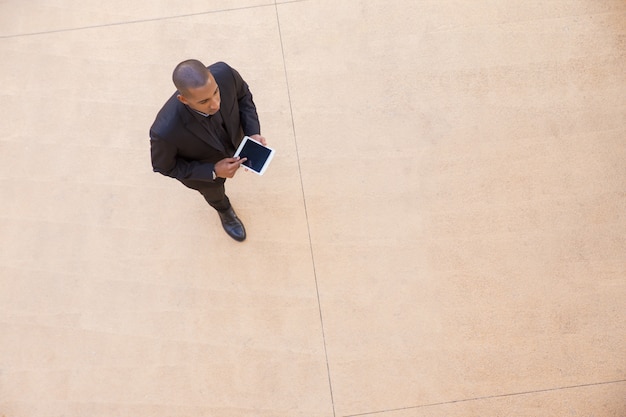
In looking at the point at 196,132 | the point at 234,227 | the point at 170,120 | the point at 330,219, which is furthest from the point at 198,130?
the point at 330,219

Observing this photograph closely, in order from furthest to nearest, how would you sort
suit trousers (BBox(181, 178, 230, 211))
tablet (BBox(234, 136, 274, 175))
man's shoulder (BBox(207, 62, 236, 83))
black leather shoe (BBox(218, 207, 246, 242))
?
black leather shoe (BBox(218, 207, 246, 242)), suit trousers (BBox(181, 178, 230, 211)), tablet (BBox(234, 136, 274, 175)), man's shoulder (BBox(207, 62, 236, 83))

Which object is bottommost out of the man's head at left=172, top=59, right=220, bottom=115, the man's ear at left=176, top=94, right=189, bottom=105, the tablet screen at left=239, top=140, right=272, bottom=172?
the tablet screen at left=239, top=140, right=272, bottom=172

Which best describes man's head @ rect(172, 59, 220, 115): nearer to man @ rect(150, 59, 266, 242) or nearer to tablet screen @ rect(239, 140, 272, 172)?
man @ rect(150, 59, 266, 242)

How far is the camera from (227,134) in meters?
2.27

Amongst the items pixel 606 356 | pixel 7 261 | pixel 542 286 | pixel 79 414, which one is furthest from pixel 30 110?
pixel 606 356

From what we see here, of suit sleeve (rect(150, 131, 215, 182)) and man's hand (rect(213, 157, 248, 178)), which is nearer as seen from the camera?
suit sleeve (rect(150, 131, 215, 182))

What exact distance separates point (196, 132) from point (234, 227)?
98 cm

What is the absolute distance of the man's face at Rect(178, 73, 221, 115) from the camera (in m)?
1.86

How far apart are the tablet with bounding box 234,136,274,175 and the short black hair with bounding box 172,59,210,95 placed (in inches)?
19.4

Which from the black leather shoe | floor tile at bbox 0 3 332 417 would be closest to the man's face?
the black leather shoe

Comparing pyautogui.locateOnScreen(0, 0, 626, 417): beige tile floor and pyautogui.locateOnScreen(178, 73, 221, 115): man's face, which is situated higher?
pyautogui.locateOnScreen(178, 73, 221, 115): man's face

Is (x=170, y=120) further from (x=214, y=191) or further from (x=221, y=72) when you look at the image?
(x=214, y=191)

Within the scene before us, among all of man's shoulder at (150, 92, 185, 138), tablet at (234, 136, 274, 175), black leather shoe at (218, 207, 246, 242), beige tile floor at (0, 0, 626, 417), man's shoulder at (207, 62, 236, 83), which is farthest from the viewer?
black leather shoe at (218, 207, 246, 242)

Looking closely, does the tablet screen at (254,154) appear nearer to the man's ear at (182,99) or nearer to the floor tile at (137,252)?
the man's ear at (182,99)
